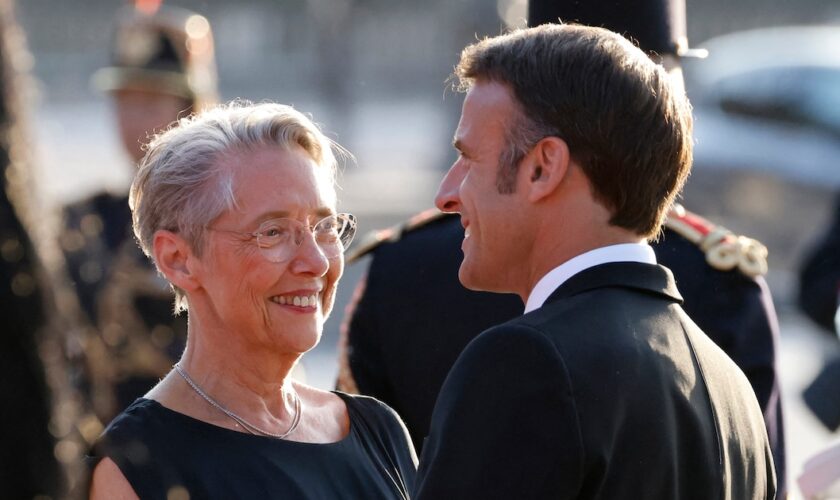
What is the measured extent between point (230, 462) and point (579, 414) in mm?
878

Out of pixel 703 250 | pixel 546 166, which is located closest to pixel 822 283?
pixel 703 250

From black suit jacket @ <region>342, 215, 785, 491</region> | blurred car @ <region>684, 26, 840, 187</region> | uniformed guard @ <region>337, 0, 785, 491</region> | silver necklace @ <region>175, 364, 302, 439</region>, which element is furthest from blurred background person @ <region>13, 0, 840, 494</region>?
black suit jacket @ <region>342, 215, 785, 491</region>

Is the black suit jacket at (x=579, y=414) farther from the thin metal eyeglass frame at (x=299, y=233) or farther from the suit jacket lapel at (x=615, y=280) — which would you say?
the thin metal eyeglass frame at (x=299, y=233)

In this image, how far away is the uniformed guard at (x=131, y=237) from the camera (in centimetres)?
490

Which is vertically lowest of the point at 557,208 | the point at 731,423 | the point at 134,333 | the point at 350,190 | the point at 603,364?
the point at 350,190

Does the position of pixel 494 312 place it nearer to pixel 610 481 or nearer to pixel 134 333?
pixel 610 481

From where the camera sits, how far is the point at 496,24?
16531 mm

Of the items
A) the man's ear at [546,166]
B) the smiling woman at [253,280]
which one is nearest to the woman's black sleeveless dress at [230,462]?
the smiling woman at [253,280]

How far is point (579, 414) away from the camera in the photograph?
7.35ft

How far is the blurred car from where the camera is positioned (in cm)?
1169

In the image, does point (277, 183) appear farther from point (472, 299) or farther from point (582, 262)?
point (582, 262)

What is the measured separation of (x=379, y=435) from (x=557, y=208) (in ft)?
2.93

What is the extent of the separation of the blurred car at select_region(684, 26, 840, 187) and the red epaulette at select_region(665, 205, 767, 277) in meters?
8.30

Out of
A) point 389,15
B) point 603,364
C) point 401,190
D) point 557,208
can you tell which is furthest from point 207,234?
point 389,15
